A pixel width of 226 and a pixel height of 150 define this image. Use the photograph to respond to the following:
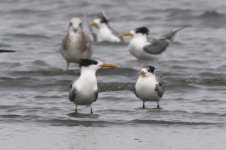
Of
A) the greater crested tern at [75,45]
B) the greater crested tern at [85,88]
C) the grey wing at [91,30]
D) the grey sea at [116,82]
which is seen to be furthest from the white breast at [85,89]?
the grey wing at [91,30]

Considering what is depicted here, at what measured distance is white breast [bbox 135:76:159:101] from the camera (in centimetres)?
1247

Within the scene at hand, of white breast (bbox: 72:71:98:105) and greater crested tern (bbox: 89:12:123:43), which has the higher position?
greater crested tern (bbox: 89:12:123:43)

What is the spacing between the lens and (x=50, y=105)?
1255cm

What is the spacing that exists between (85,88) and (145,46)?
6056 millimetres

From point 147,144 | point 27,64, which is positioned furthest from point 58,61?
point 147,144

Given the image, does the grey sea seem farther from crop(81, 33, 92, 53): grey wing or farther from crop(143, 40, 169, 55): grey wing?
crop(81, 33, 92, 53): grey wing

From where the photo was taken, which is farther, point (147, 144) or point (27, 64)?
point (27, 64)

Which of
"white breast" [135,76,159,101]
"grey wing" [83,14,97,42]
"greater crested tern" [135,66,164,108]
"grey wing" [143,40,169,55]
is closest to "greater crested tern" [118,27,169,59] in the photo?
"grey wing" [143,40,169,55]

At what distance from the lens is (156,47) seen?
707 inches

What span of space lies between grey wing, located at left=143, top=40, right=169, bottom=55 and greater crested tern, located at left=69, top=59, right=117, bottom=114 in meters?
5.51

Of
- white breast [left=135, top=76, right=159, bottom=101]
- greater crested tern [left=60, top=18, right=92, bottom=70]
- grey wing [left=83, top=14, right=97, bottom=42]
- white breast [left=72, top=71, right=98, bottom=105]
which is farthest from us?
grey wing [left=83, top=14, right=97, bottom=42]

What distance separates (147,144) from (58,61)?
8019 millimetres

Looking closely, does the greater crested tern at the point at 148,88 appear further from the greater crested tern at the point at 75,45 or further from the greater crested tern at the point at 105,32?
the greater crested tern at the point at 105,32

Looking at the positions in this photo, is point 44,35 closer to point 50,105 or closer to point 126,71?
point 126,71
